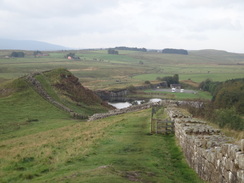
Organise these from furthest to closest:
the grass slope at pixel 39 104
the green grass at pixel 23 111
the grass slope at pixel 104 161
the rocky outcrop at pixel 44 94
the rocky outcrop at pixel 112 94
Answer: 1. the rocky outcrop at pixel 112 94
2. the rocky outcrop at pixel 44 94
3. the grass slope at pixel 39 104
4. the green grass at pixel 23 111
5. the grass slope at pixel 104 161

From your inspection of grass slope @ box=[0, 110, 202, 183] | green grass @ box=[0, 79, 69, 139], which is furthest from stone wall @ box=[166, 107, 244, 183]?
green grass @ box=[0, 79, 69, 139]

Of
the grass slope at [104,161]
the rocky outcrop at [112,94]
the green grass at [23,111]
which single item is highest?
the grass slope at [104,161]

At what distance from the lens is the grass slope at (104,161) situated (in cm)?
1621

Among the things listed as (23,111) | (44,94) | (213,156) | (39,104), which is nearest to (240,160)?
(213,156)

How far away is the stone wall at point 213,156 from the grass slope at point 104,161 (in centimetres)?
87

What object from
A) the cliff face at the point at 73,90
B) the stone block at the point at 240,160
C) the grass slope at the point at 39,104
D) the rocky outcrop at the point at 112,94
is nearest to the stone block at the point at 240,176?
the stone block at the point at 240,160

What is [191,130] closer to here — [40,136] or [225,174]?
[225,174]

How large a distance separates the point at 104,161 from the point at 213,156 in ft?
24.2

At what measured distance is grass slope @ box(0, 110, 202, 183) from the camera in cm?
1621

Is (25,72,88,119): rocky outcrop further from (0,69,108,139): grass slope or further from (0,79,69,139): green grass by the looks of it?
(0,79,69,139): green grass

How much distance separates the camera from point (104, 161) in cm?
1961

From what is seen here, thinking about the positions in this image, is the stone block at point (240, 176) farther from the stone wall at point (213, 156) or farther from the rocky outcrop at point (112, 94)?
the rocky outcrop at point (112, 94)

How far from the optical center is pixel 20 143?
109ft

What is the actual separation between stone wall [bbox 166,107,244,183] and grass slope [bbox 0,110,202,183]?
2.85ft
